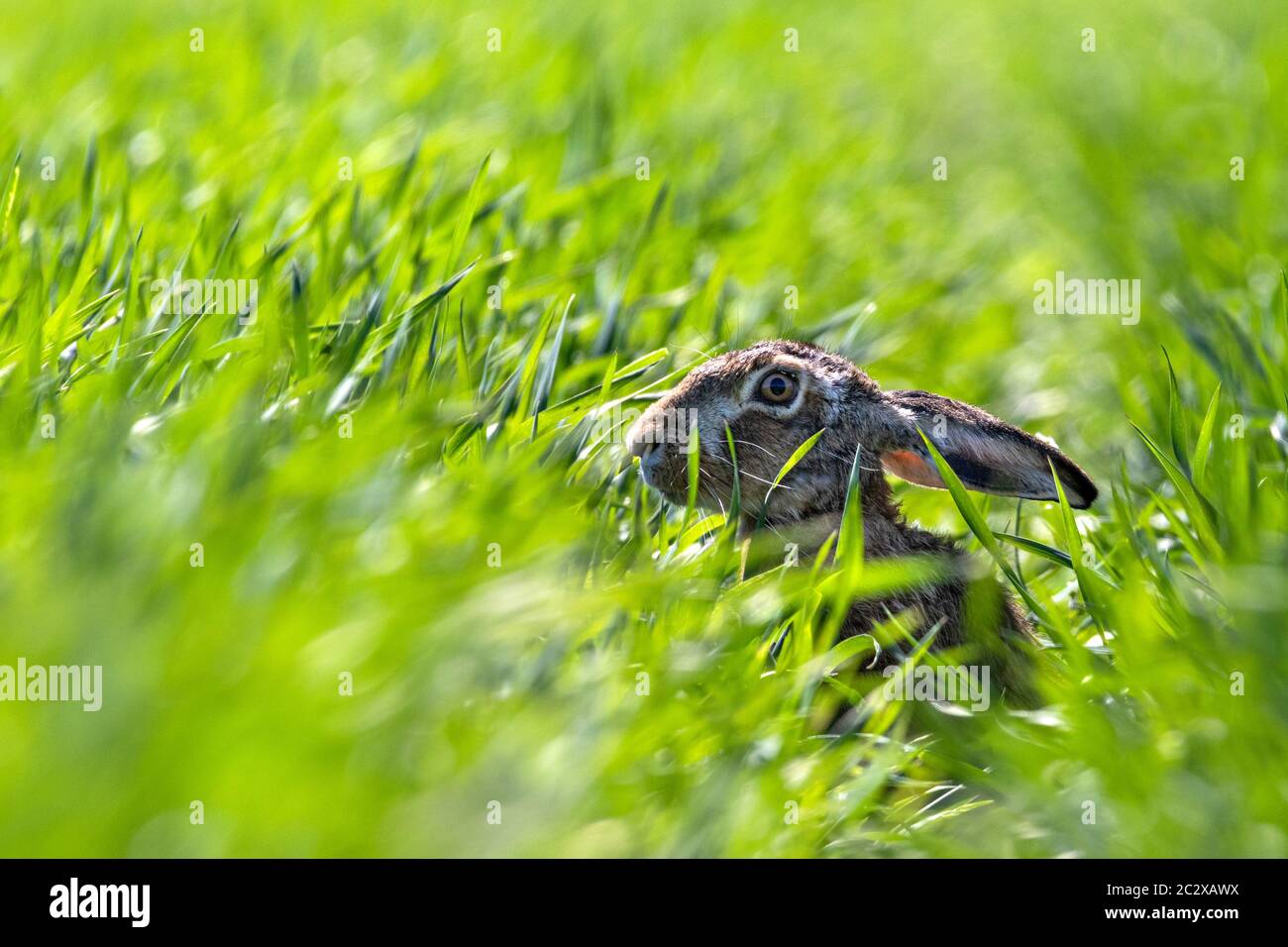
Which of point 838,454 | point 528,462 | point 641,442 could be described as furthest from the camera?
point 838,454

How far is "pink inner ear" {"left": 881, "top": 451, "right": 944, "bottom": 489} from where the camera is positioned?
4699 mm

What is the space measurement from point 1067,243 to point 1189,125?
1892 mm

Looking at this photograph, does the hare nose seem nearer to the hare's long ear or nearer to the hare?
the hare

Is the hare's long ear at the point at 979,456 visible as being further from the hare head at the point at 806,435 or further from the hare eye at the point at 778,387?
the hare eye at the point at 778,387

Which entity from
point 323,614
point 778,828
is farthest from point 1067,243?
point 323,614

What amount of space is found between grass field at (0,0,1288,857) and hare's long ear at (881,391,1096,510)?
214 mm

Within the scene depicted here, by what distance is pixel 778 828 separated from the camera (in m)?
2.91

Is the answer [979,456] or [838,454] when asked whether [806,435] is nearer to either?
[838,454]

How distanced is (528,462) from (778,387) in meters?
1.44

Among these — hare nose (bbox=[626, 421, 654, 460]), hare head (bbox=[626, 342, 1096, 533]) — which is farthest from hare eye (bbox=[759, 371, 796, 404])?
hare nose (bbox=[626, 421, 654, 460])

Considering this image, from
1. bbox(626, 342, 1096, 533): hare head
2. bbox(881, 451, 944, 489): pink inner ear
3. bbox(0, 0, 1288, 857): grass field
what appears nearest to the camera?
bbox(0, 0, 1288, 857): grass field

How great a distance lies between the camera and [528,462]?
3574 mm

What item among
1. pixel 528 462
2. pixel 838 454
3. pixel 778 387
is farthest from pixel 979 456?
pixel 528 462
